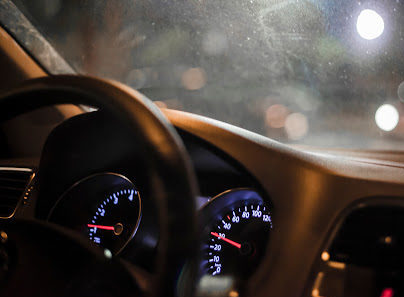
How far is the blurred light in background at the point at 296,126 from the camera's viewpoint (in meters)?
2.19

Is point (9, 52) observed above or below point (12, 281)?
above

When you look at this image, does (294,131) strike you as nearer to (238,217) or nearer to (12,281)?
(238,217)

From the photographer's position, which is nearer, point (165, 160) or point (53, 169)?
point (165, 160)

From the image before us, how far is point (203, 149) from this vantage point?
1.36 metres

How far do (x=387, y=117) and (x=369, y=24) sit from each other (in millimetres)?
439

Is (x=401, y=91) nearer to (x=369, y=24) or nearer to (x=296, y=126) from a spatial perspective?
(x=369, y=24)

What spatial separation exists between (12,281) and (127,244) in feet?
1.90

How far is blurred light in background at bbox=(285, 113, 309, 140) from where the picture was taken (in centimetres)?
219

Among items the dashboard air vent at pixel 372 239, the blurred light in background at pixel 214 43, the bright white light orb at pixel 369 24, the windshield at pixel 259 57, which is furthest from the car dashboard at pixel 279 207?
the blurred light in background at pixel 214 43

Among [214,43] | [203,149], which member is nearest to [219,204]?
[203,149]

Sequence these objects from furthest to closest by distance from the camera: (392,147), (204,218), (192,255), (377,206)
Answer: (392,147), (204,218), (377,206), (192,255)

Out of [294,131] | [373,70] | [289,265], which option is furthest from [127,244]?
[373,70]

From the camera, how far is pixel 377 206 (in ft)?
3.96

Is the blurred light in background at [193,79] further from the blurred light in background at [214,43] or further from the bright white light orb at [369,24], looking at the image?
the bright white light orb at [369,24]
